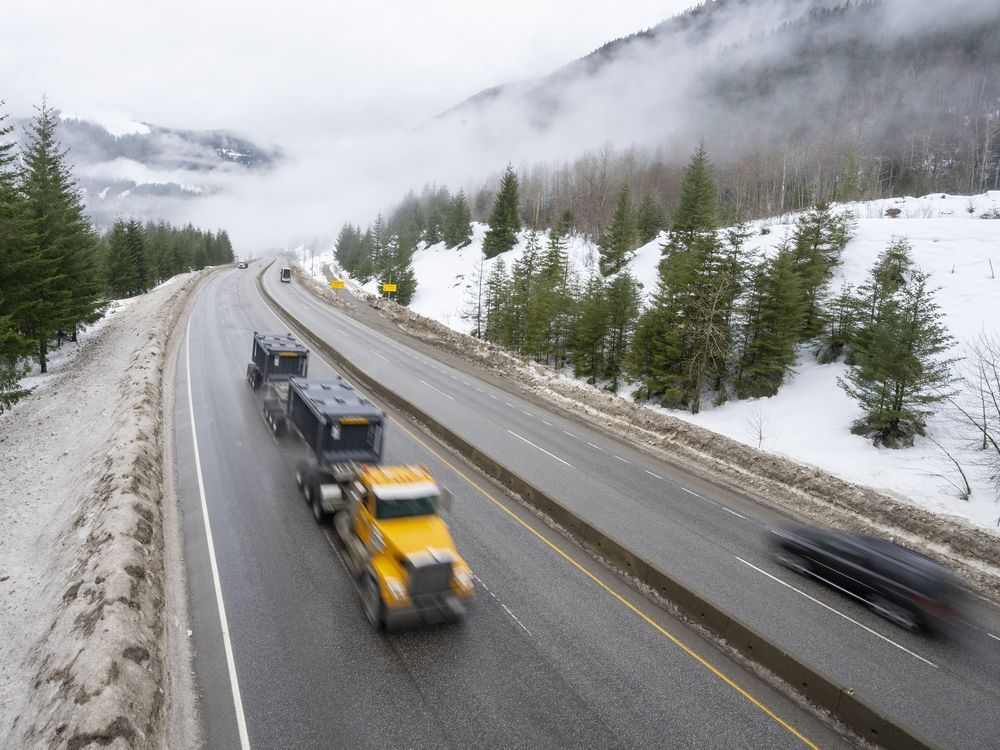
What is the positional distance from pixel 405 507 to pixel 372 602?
1871 mm

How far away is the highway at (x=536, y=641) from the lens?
8.30 m

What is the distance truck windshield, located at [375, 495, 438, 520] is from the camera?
10.7 m

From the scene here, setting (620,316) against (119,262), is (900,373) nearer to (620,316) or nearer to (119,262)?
(620,316)

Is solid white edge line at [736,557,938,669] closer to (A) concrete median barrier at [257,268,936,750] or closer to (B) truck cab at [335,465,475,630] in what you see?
(A) concrete median barrier at [257,268,936,750]

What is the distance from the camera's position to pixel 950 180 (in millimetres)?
92438

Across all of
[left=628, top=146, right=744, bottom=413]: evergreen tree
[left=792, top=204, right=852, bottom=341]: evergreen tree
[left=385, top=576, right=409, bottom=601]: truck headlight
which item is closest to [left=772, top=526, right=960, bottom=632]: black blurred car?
[left=385, top=576, right=409, bottom=601]: truck headlight

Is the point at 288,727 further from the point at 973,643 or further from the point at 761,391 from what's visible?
the point at 761,391

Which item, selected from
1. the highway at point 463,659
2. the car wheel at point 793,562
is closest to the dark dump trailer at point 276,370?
the highway at point 463,659

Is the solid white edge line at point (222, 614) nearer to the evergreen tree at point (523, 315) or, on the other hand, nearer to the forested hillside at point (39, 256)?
the forested hillside at point (39, 256)

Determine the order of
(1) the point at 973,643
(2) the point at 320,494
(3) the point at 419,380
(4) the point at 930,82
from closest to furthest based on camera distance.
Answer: (1) the point at 973,643, (2) the point at 320,494, (3) the point at 419,380, (4) the point at 930,82

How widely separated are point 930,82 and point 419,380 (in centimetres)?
16603

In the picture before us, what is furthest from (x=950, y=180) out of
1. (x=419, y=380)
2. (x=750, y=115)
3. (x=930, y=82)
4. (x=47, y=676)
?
(x=47, y=676)

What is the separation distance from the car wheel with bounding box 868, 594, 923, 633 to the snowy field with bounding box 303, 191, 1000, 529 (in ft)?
27.1

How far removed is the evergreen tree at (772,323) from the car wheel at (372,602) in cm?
2828
